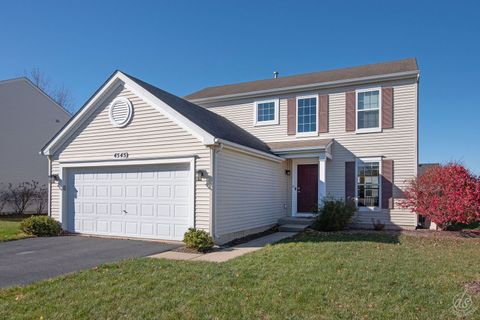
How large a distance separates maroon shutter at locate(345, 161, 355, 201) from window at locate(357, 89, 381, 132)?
4.79 ft

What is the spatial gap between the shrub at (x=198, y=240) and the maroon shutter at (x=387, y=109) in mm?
8487

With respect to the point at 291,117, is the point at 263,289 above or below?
below

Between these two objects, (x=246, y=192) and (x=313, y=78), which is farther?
(x=313, y=78)

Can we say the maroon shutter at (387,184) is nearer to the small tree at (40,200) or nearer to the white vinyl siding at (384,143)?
the white vinyl siding at (384,143)

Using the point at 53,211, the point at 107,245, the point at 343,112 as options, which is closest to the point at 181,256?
the point at 107,245

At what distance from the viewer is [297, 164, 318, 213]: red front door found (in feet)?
48.5

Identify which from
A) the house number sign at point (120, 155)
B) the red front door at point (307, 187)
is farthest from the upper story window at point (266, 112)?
the house number sign at point (120, 155)

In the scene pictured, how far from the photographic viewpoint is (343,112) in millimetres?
14617

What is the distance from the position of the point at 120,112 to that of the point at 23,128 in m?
12.3

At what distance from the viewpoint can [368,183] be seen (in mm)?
14062

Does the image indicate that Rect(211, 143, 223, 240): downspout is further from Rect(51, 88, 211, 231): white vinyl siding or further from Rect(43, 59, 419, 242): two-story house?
Rect(51, 88, 211, 231): white vinyl siding

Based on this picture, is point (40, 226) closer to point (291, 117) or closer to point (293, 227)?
point (293, 227)

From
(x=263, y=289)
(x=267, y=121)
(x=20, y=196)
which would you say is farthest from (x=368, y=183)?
(x=20, y=196)

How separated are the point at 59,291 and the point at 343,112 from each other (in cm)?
1212
